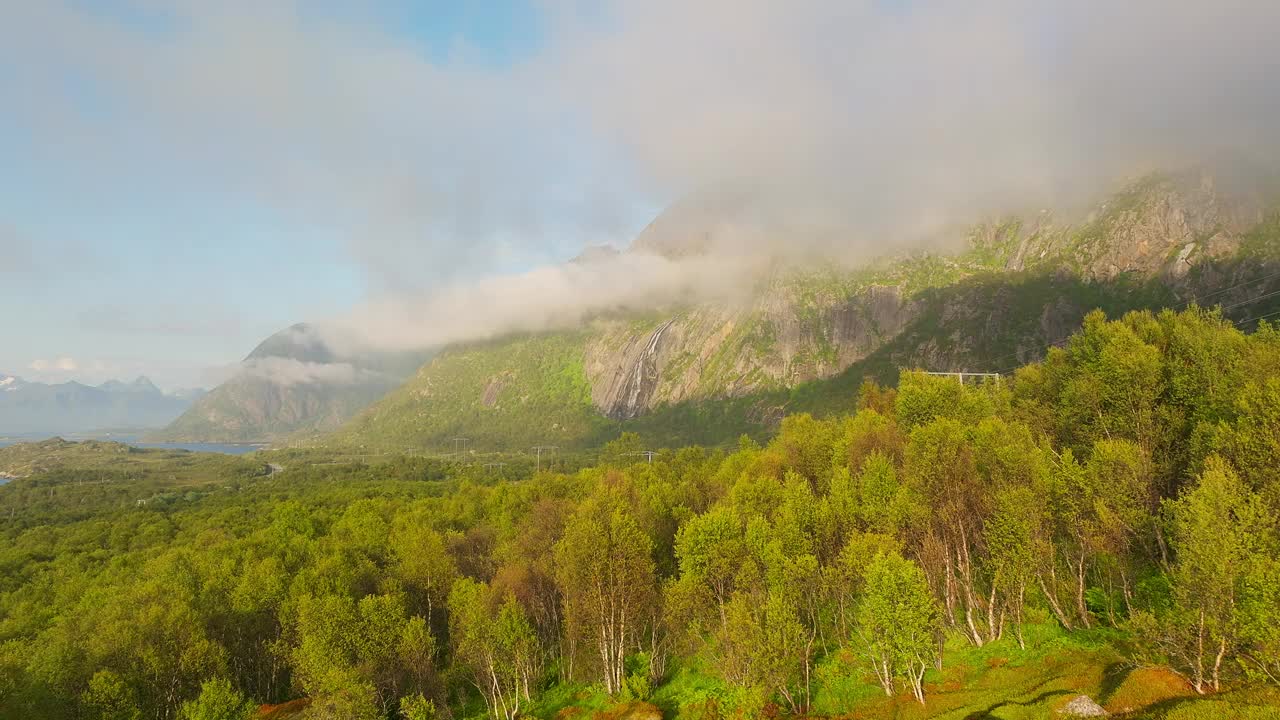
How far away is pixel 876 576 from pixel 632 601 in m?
27.9

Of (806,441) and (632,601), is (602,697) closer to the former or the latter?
(632,601)

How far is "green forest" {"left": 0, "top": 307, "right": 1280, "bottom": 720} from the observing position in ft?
122

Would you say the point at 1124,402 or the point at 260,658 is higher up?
the point at 1124,402

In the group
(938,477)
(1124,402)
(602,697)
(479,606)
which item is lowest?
(602,697)

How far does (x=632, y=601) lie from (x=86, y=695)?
51122mm

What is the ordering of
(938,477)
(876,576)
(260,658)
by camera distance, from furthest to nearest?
(260,658), (938,477), (876,576)

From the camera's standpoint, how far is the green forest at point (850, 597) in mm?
37312

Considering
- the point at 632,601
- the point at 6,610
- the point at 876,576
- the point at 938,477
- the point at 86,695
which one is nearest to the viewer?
the point at 876,576

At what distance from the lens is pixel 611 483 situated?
96.2 meters

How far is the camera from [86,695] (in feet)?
170

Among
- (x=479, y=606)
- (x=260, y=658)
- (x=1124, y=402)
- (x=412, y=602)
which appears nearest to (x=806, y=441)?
(x=1124, y=402)

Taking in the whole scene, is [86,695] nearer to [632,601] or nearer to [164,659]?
[164,659]

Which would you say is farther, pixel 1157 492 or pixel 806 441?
pixel 806 441

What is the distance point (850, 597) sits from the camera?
177 ft
